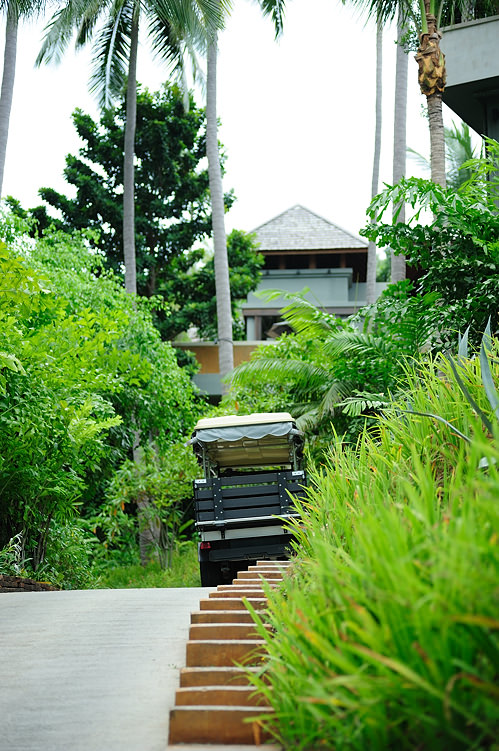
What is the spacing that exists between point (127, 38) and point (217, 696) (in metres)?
21.6

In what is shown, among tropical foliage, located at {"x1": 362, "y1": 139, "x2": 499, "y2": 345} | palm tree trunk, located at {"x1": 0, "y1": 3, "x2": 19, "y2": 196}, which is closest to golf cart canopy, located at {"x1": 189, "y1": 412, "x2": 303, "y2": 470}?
tropical foliage, located at {"x1": 362, "y1": 139, "x2": 499, "y2": 345}

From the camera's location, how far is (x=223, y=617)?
4801 mm

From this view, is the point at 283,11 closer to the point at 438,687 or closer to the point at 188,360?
the point at 188,360

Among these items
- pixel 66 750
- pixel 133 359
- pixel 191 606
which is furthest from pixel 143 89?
pixel 66 750

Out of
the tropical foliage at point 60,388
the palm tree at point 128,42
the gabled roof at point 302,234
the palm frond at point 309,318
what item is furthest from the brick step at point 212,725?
the gabled roof at point 302,234

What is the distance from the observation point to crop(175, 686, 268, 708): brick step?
146 inches

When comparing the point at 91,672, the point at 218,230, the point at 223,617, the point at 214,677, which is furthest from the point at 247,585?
the point at 218,230

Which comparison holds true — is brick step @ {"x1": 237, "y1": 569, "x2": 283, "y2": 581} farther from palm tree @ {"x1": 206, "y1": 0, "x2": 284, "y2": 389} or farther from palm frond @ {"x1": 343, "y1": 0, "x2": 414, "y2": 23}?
palm tree @ {"x1": 206, "y1": 0, "x2": 284, "y2": 389}

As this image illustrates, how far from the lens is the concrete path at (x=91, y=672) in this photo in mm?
3934

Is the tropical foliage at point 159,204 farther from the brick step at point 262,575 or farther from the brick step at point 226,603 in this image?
the brick step at point 226,603

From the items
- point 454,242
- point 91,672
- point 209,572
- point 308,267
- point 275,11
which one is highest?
point 275,11

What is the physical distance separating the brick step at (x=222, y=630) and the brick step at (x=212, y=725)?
983 millimetres

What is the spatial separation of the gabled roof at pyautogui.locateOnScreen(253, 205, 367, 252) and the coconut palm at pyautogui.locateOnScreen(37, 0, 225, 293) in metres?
7.39

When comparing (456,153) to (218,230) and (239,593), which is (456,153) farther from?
(239,593)
